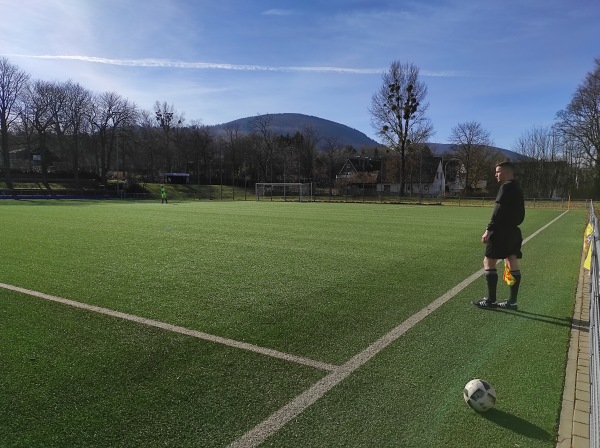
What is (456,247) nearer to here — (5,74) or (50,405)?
(50,405)

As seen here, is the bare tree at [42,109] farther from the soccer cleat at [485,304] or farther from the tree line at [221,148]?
the soccer cleat at [485,304]

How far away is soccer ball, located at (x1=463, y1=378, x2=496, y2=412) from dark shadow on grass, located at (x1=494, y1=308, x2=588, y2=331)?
276 centimetres

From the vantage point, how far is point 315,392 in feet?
11.1

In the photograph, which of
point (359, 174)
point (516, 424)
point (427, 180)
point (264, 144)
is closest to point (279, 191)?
point (359, 174)

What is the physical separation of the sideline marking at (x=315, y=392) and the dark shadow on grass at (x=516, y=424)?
1.21m

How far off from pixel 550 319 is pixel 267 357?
3932mm

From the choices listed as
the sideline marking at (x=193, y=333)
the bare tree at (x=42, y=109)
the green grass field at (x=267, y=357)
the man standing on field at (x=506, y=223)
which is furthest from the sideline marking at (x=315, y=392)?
the bare tree at (x=42, y=109)

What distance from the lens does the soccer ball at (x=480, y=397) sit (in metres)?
3.13

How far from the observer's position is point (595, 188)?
53.1m

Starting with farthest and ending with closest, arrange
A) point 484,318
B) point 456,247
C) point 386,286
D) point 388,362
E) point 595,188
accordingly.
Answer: point 595,188 → point 456,247 → point 386,286 → point 484,318 → point 388,362

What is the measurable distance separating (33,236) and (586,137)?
58.4m

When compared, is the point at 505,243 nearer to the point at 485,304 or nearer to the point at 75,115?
the point at 485,304

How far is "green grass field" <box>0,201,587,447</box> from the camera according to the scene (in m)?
2.88

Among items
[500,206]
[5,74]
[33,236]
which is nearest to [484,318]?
[500,206]
